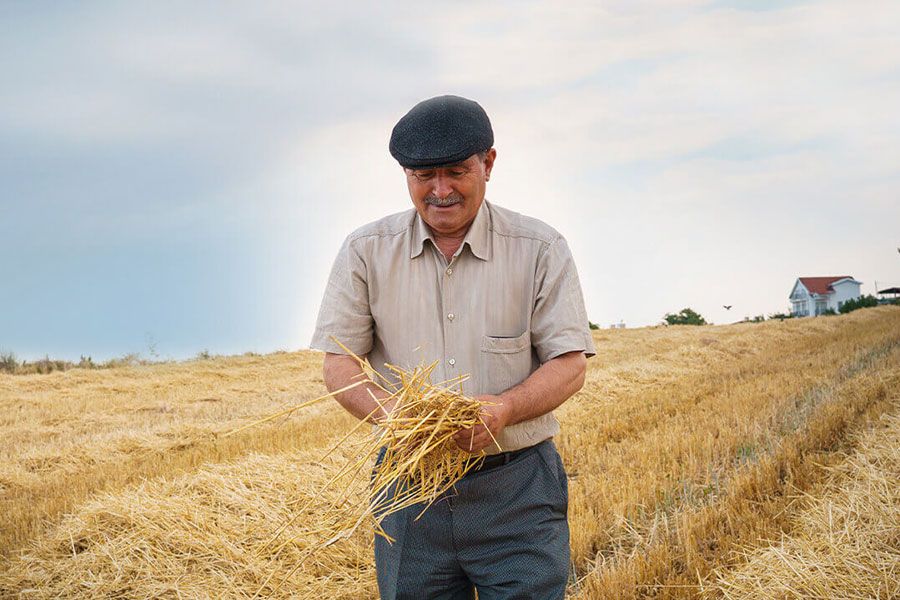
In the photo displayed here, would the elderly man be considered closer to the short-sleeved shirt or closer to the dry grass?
the short-sleeved shirt

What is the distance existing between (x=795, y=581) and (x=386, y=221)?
2.79m

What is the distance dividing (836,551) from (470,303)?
9.05 feet

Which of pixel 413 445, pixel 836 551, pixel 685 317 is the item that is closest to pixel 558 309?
pixel 413 445

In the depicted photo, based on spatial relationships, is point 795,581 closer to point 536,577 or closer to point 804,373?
point 536,577

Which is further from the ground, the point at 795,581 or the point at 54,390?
the point at 54,390

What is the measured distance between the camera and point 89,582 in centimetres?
452

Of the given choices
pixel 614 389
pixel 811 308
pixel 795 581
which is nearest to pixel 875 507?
pixel 795 581

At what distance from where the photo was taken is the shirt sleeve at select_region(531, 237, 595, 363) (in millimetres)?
2547

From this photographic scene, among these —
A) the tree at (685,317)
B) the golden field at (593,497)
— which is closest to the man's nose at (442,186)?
the golden field at (593,497)

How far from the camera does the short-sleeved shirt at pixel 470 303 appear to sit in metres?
2.57

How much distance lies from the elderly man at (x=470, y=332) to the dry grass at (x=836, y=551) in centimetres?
176

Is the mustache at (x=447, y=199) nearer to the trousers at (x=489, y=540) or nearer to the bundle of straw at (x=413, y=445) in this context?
the bundle of straw at (x=413, y=445)

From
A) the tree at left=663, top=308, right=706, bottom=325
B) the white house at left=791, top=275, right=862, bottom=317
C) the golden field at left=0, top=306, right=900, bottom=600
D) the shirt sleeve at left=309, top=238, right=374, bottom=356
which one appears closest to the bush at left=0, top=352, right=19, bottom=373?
the golden field at left=0, top=306, right=900, bottom=600

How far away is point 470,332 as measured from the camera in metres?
2.59
